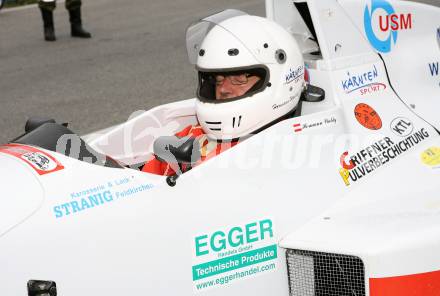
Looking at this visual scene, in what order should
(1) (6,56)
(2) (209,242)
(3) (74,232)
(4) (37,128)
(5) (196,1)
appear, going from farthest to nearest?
(5) (196,1) < (1) (6,56) < (4) (37,128) < (2) (209,242) < (3) (74,232)

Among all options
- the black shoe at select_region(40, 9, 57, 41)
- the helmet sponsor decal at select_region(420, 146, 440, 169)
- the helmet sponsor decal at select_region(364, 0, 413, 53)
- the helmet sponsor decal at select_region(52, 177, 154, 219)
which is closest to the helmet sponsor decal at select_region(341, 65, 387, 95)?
the helmet sponsor decal at select_region(364, 0, 413, 53)

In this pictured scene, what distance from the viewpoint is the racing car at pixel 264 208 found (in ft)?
11.0

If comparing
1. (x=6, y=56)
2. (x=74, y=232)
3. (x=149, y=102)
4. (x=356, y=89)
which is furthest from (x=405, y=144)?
(x=6, y=56)

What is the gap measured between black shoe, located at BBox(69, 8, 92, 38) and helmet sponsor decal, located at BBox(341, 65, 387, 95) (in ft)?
25.8

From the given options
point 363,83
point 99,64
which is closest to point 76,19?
point 99,64

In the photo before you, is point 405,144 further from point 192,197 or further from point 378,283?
point 192,197

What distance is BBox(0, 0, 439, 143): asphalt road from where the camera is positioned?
812 centimetres

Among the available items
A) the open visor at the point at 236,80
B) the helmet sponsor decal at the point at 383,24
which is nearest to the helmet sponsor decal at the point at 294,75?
the open visor at the point at 236,80

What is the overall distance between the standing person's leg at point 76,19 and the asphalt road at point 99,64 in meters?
0.20

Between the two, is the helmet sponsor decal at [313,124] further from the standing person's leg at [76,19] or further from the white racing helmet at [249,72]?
the standing person's leg at [76,19]

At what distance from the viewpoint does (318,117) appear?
405 centimetres

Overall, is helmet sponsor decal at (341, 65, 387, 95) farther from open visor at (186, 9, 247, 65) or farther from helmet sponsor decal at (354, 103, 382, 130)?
open visor at (186, 9, 247, 65)

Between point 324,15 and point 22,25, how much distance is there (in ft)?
31.5

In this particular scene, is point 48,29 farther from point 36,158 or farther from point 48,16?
point 36,158
